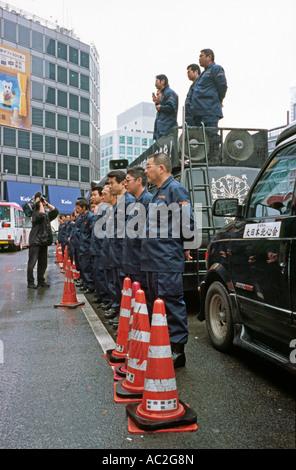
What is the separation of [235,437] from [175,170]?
16.3ft

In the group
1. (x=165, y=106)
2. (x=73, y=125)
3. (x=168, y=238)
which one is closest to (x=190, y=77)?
(x=165, y=106)

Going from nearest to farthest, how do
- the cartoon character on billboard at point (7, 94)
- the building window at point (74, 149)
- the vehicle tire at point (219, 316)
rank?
1. the vehicle tire at point (219, 316)
2. the cartoon character on billboard at point (7, 94)
3. the building window at point (74, 149)

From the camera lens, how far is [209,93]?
8.20 metres

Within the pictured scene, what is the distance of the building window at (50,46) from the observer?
4825 cm

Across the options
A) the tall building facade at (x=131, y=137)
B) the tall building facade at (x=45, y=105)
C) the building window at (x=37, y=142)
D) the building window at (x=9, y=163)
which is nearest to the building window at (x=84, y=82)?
the tall building facade at (x=45, y=105)

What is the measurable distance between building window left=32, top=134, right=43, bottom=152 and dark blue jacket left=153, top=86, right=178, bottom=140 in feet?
132

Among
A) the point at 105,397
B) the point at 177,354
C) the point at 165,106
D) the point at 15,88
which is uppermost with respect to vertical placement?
the point at 15,88

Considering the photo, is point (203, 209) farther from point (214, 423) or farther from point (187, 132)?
point (214, 423)

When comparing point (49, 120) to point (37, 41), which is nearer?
point (37, 41)

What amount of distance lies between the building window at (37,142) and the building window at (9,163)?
3022mm

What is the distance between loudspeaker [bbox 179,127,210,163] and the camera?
22.3ft

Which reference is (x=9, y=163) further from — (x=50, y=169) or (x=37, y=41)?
(x=37, y=41)

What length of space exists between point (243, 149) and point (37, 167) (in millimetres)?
42917

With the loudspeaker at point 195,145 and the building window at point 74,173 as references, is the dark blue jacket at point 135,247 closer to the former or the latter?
the loudspeaker at point 195,145
